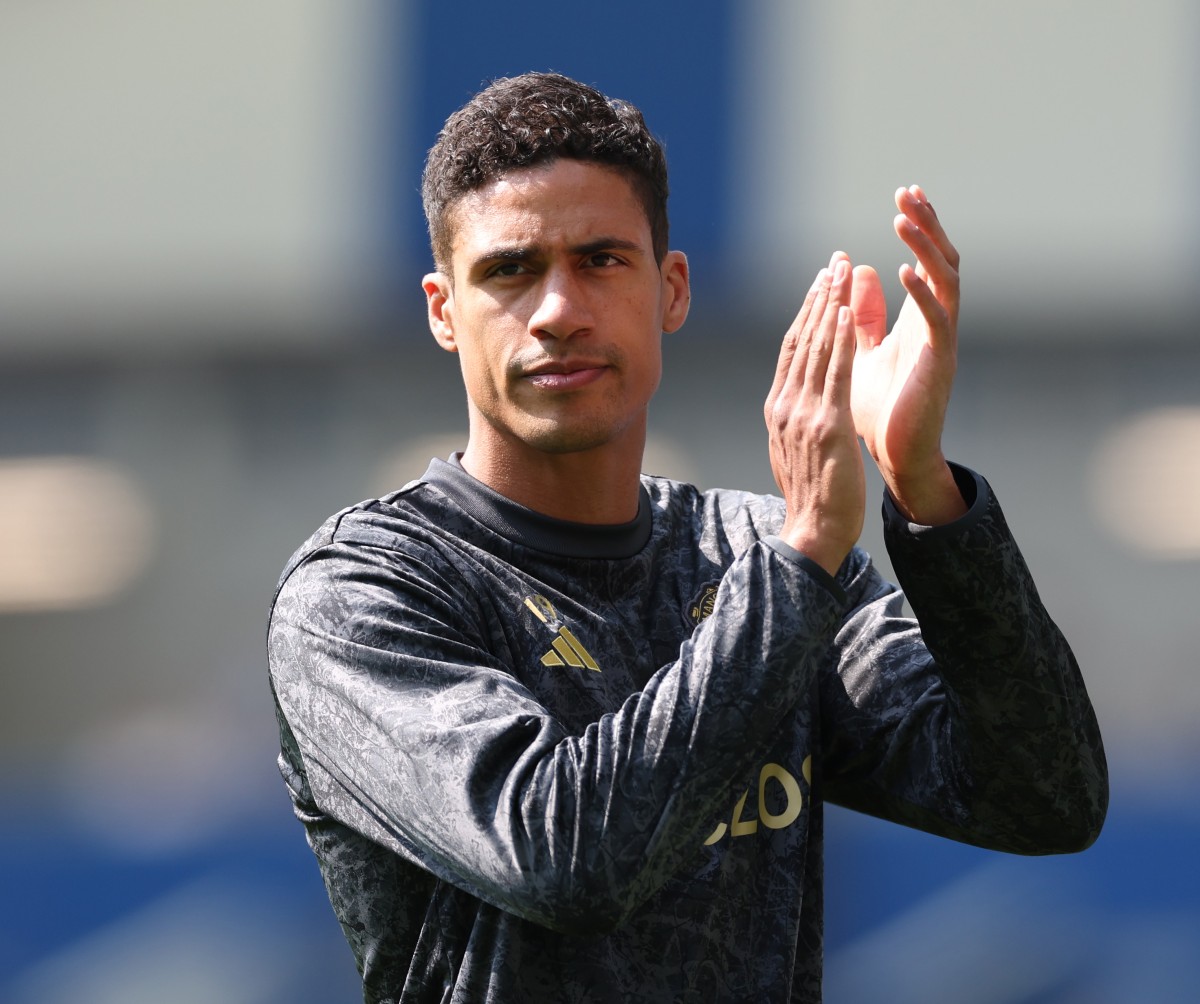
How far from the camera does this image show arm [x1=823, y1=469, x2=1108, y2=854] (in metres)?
1.84

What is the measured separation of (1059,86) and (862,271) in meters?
6.63

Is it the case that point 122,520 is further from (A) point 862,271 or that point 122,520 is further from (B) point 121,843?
(A) point 862,271

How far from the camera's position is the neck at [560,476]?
2.07 metres

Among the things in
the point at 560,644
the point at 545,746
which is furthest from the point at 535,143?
the point at 545,746

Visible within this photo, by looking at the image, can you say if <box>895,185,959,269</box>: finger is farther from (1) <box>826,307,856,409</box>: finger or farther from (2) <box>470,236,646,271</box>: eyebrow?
(2) <box>470,236,646,271</box>: eyebrow

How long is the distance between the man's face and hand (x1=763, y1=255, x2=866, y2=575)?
0.89 ft

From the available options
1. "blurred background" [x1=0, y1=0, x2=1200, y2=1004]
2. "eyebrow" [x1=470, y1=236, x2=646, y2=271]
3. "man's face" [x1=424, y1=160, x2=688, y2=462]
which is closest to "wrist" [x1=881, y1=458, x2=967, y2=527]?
"man's face" [x1=424, y1=160, x2=688, y2=462]

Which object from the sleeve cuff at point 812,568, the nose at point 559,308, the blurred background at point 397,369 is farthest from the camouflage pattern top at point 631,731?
the blurred background at point 397,369

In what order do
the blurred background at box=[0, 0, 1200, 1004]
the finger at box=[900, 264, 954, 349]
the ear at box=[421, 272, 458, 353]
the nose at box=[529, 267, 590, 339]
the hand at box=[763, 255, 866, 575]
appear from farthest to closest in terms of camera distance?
the blurred background at box=[0, 0, 1200, 1004], the ear at box=[421, 272, 458, 353], the nose at box=[529, 267, 590, 339], the finger at box=[900, 264, 954, 349], the hand at box=[763, 255, 866, 575]

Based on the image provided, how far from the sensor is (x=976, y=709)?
1872 mm

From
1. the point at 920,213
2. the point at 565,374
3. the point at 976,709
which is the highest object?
the point at 920,213

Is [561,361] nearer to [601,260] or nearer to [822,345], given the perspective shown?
[601,260]

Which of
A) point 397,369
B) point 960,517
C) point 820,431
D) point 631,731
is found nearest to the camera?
point 631,731

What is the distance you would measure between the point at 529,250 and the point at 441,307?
26cm
